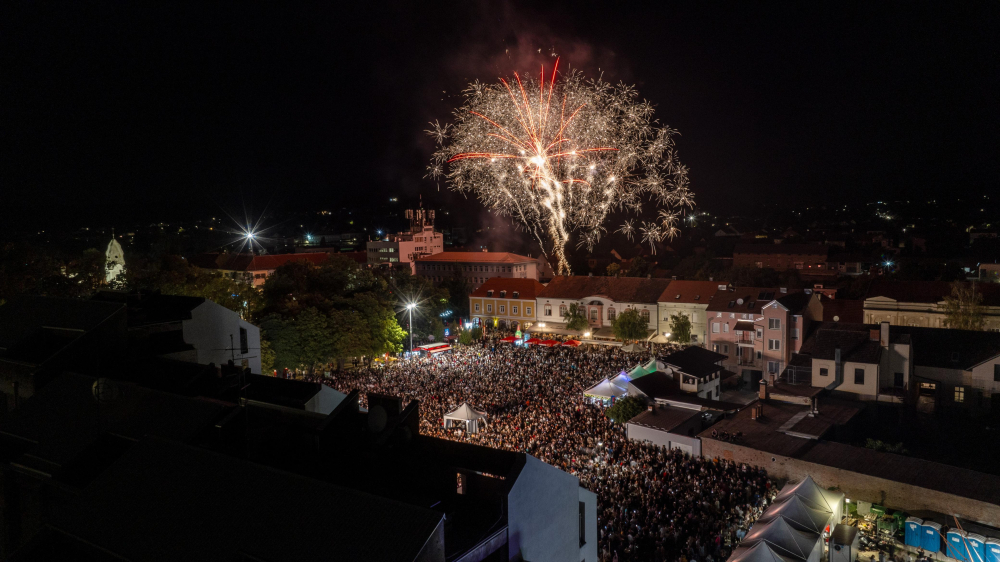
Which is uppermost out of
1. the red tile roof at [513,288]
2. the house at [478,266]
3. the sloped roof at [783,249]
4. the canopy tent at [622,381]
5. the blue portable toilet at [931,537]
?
the sloped roof at [783,249]

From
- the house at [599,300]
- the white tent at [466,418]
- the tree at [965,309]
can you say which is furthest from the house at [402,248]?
the tree at [965,309]

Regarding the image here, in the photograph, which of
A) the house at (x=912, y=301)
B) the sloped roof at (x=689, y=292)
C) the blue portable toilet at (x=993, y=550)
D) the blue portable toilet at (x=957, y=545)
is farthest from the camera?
the sloped roof at (x=689, y=292)

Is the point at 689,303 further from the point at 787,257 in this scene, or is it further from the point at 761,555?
the point at 787,257

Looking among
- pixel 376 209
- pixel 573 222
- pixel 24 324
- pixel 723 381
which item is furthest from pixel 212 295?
pixel 376 209

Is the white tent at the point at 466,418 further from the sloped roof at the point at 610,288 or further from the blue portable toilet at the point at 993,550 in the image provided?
the sloped roof at the point at 610,288

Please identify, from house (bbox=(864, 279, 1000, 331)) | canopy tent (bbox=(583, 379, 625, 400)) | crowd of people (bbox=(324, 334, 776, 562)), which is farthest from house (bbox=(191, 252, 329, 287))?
house (bbox=(864, 279, 1000, 331))
